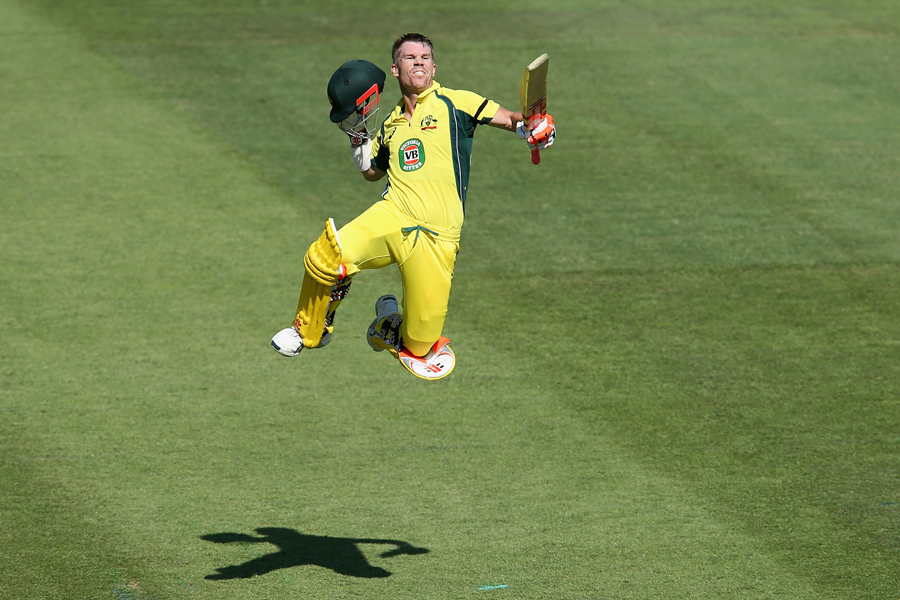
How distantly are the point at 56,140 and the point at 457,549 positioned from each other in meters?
10.2

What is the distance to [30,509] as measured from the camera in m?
10.5

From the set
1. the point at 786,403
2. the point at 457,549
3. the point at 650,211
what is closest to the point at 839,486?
the point at 786,403

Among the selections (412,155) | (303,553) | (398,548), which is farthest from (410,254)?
(303,553)

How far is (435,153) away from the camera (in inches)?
352

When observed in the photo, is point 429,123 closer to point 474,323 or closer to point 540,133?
point 540,133

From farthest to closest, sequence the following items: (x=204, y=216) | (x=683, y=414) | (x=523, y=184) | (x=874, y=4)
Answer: (x=874, y=4) < (x=523, y=184) < (x=204, y=216) < (x=683, y=414)

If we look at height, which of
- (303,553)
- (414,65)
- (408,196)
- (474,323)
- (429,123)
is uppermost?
(414,65)

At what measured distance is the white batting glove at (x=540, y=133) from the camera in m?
8.39

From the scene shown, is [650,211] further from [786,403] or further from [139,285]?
[139,285]

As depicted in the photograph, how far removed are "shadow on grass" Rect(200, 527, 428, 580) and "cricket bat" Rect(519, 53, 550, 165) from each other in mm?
3870

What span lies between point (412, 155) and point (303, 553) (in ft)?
12.1

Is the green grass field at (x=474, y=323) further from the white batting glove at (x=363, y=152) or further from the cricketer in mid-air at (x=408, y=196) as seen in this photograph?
the white batting glove at (x=363, y=152)

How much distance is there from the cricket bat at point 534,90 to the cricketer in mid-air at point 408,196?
0.86 ft

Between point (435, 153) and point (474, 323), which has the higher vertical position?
point (435, 153)
